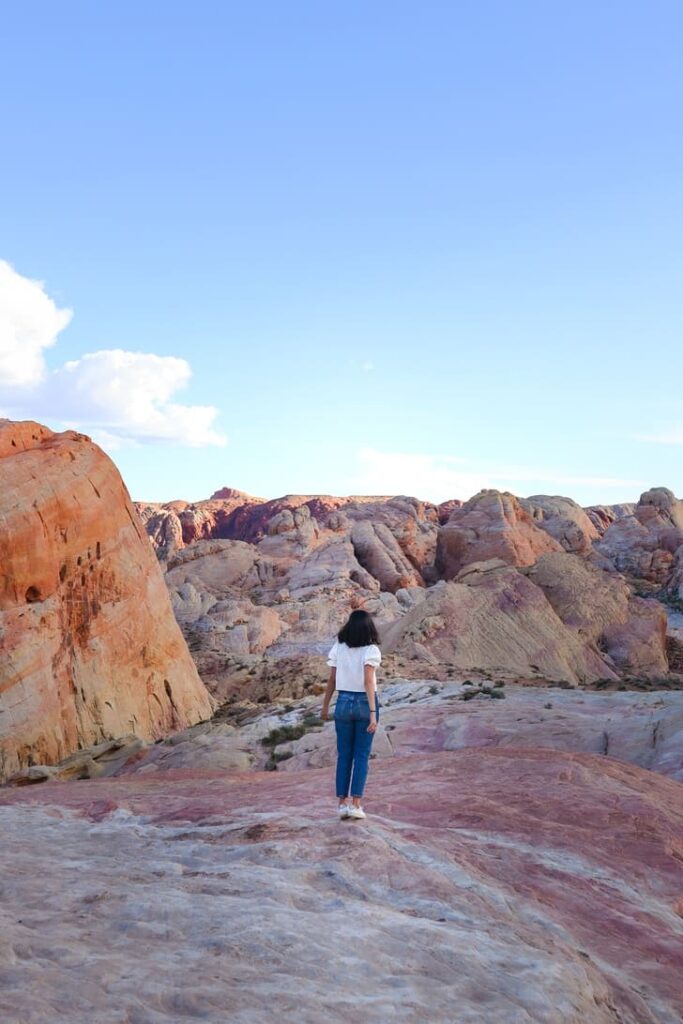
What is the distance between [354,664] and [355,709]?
48 cm

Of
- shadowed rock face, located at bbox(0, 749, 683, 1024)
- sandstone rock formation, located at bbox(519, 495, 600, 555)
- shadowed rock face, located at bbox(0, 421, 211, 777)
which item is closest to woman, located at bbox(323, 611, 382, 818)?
shadowed rock face, located at bbox(0, 749, 683, 1024)

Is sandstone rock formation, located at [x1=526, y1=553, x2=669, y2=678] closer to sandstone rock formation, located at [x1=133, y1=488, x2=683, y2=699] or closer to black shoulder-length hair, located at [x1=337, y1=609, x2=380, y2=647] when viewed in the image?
sandstone rock formation, located at [x1=133, y1=488, x2=683, y2=699]

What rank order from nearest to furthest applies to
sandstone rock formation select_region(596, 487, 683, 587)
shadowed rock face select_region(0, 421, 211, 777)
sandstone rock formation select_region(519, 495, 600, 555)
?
1. shadowed rock face select_region(0, 421, 211, 777)
2. sandstone rock formation select_region(519, 495, 600, 555)
3. sandstone rock formation select_region(596, 487, 683, 587)

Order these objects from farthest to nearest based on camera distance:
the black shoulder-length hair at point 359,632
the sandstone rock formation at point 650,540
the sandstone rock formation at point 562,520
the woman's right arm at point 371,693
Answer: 1. the sandstone rock formation at point 650,540
2. the sandstone rock formation at point 562,520
3. the black shoulder-length hair at point 359,632
4. the woman's right arm at point 371,693

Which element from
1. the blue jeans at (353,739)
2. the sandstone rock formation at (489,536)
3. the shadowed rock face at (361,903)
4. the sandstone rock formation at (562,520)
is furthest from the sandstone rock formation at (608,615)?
the blue jeans at (353,739)

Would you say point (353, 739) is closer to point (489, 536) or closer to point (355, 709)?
point (355, 709)

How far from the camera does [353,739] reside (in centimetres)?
908

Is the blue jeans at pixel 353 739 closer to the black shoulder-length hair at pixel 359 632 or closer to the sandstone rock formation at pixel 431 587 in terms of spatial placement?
the black shoulder-length hair at pixel 359 632

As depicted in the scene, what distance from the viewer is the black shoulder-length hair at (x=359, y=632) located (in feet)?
30.3

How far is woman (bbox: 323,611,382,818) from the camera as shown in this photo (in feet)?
29.2

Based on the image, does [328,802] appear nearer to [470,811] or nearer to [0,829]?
[470,811]

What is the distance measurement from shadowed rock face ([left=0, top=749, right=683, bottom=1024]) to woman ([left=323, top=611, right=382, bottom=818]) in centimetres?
43

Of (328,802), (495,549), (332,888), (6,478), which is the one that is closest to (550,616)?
(495,549)

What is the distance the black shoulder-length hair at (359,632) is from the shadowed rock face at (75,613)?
11932mm
